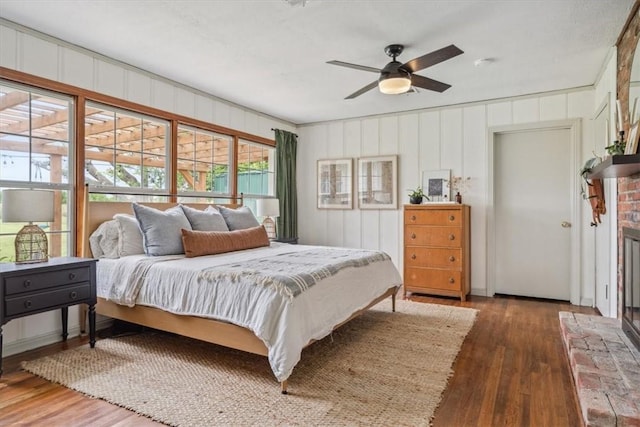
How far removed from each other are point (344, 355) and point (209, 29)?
276cm

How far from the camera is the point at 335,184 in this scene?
5.94m

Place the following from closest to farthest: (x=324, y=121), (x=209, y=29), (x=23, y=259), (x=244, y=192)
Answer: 1. (x=23, y=259)
2. (x=209, y=29)
3. (x=244, y=192)
4. (x=324, y=121)

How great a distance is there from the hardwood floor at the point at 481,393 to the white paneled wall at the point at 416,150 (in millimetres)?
2045

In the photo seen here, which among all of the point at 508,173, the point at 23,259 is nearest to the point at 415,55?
the point at 508,173

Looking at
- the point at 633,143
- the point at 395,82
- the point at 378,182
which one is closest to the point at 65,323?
the point at 395,82

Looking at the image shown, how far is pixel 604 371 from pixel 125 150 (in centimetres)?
426

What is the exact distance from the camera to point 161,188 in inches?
162

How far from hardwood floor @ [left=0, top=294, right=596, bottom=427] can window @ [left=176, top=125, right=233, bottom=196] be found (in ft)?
6.61

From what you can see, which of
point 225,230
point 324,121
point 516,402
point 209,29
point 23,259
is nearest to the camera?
point 516,402

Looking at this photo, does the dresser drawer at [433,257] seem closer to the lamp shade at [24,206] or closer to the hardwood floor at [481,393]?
the hardwood floor at [481,393]

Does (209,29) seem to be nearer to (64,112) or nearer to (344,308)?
(64,112)

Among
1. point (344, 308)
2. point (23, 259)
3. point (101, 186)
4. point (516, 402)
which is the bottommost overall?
point (516, 402)

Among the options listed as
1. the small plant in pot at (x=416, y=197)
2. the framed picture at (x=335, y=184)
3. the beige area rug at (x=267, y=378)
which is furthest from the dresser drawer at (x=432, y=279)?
the framed picture at (x=335, y=184)

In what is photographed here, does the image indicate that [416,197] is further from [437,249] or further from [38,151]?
[38,151]
